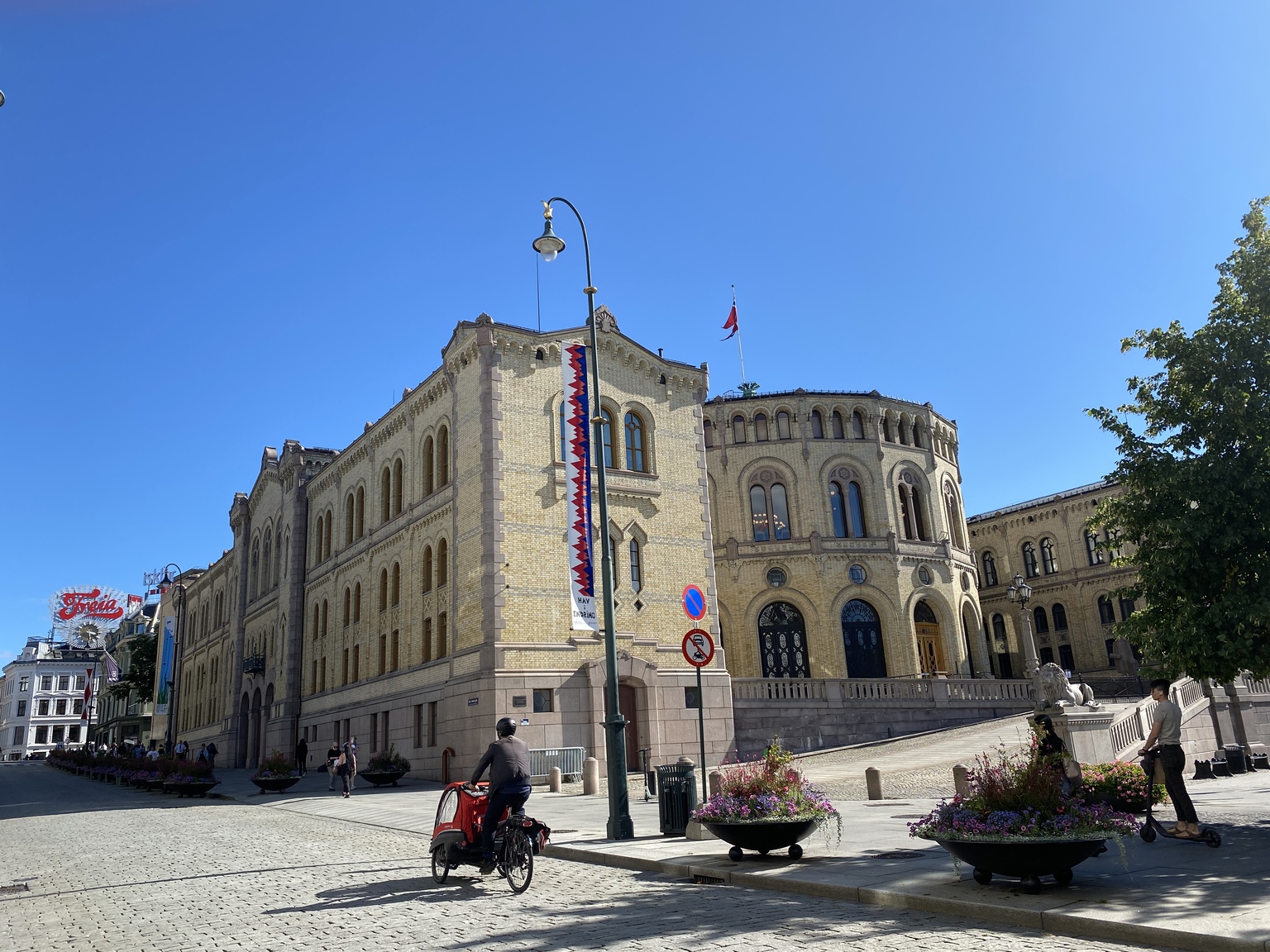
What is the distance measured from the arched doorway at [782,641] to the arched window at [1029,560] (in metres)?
20.6

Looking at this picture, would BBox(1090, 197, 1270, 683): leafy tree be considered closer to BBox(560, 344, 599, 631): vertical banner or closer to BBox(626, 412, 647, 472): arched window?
BBox(560, 344, 599, 631): vertical banner

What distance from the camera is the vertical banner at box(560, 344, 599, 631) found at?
22859 millimetres

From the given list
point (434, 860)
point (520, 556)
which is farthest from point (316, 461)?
point (434, 860)

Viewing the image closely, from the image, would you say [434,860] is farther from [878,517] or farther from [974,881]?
[878,517]

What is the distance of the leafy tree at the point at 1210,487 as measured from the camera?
12.4 meters

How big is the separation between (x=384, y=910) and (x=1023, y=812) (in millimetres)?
6086

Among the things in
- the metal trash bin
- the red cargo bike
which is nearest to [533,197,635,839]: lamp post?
the metal trash bin

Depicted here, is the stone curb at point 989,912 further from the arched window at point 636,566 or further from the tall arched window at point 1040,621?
the tall arched window at point 1040,621

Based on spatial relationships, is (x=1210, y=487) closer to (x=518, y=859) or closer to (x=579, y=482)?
(x=518, y=859)

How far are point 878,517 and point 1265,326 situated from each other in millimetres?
31138

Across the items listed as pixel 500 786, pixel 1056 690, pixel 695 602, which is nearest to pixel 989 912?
pixel 500 786

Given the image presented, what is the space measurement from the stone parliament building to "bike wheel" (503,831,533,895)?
17.3 m

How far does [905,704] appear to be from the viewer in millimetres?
35281

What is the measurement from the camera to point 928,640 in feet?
141
